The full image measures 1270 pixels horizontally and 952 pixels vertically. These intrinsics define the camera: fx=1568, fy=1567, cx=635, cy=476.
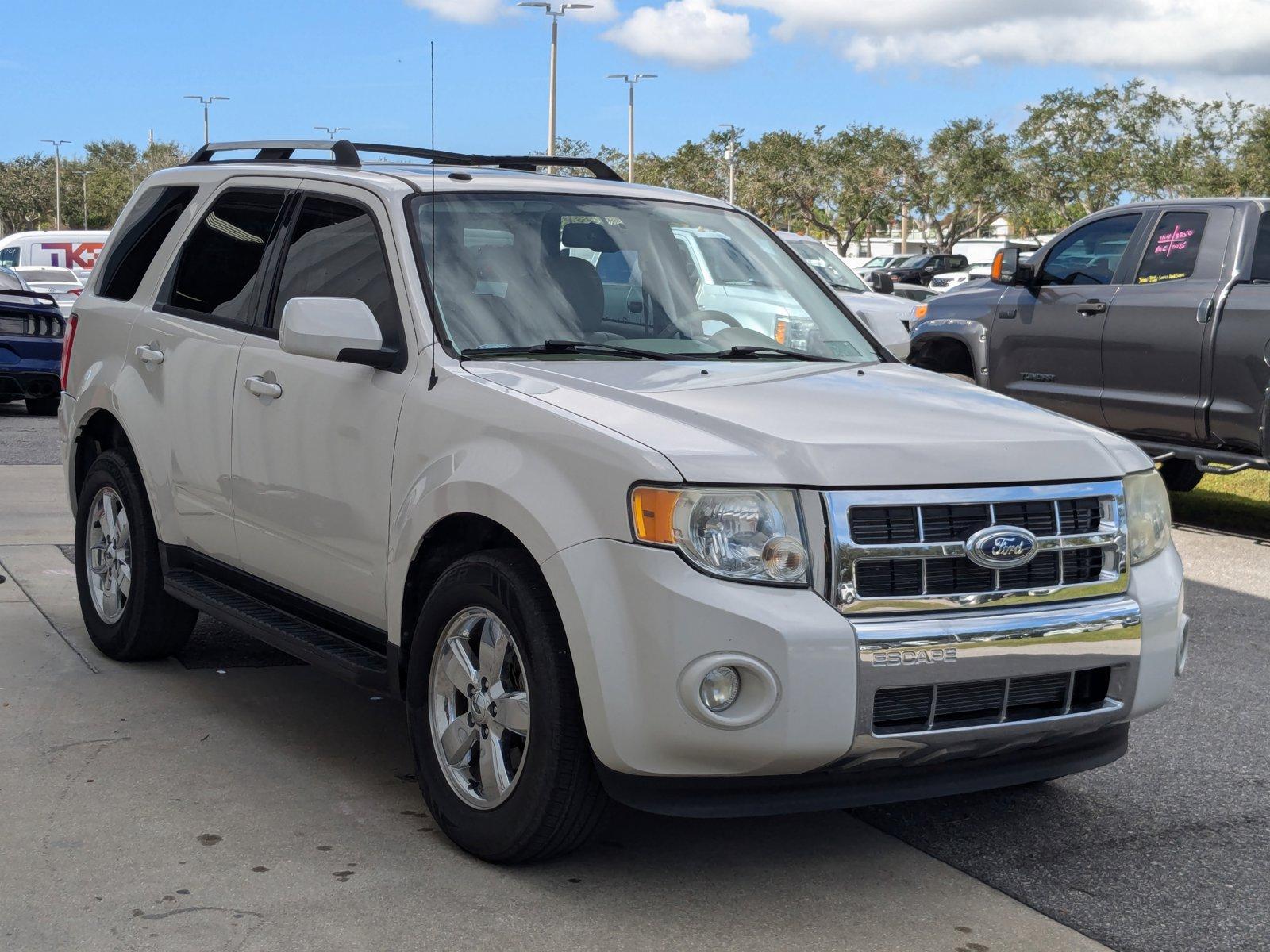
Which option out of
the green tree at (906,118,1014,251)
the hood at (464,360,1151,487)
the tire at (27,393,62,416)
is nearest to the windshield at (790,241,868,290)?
the tire at (27,393,62,416)

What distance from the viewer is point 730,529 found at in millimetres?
3488

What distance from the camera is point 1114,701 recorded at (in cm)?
382

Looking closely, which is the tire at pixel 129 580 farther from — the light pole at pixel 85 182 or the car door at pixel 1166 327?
the light pole at pixel 85 182

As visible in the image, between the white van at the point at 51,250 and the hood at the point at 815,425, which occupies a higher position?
the hood at the point at 815,425

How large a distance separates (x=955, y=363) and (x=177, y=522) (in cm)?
748

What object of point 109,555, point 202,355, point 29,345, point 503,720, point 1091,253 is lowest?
point 29,345

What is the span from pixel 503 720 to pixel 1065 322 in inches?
292

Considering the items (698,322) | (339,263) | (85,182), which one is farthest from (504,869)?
(85,182)

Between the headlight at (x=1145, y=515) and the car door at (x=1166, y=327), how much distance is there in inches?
218

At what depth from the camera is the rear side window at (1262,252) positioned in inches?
363

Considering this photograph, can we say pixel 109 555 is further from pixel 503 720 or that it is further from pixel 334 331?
pixel 503 720

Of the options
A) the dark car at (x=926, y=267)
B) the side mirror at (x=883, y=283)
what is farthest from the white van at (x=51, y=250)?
the dark car at (x=926, y=267)

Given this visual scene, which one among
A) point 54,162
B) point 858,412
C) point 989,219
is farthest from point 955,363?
point 54,162

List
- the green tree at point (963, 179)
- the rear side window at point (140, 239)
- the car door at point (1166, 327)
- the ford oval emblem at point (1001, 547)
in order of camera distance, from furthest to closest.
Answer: the green tree at point (963, 179), the car door at point (1166, 327), the rear side window at point (140, 239), the ford oval emblem at point (1001, 547)
